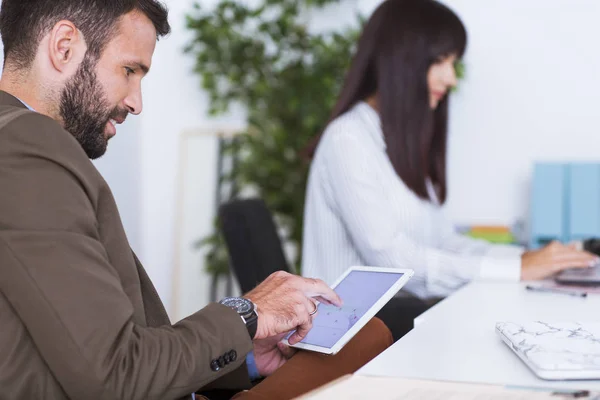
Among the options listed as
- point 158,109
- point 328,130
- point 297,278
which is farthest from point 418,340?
point 158,109

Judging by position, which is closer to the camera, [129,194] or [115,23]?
[115,23]

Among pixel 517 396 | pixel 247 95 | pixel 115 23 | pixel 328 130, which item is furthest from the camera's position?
pixel 247 95

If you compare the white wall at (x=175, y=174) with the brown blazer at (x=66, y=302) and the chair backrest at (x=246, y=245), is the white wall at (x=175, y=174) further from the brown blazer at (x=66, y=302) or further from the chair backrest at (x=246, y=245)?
the brown blazer at (x=66, y=302)

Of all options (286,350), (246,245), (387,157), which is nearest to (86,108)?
(286,350)

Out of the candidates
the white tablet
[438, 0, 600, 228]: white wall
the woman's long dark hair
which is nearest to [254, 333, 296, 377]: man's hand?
the white tablet

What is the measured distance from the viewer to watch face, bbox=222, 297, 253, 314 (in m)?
1.15

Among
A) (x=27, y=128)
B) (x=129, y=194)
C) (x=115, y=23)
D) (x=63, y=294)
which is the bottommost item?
(x=129, y=194)

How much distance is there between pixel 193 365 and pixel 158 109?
10.2ft

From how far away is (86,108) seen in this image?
1.22 m

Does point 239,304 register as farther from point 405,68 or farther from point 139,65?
→ point 405,68

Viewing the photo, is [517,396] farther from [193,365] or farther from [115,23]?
[115,23]

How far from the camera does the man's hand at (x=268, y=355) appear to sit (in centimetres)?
150

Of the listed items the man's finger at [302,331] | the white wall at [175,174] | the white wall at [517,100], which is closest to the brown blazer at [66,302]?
the man's finger at [302,331]

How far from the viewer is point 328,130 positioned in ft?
7.43
